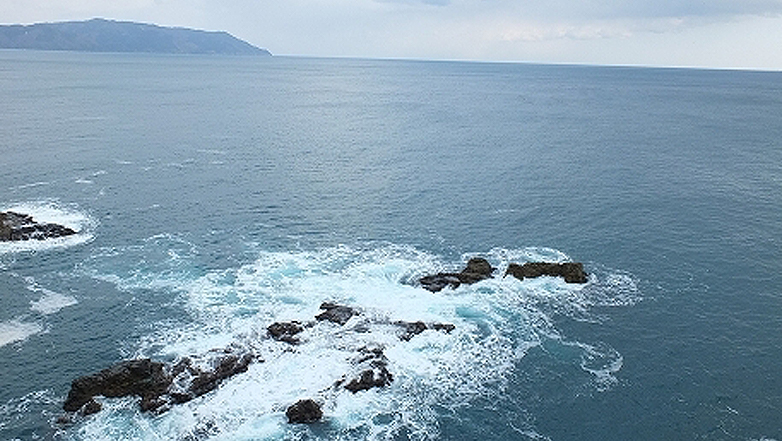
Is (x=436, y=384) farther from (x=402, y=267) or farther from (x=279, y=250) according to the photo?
(x=279, y=250)

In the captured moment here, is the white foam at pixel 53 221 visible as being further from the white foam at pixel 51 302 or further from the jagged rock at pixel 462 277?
the jagged rock at pixel 462 277

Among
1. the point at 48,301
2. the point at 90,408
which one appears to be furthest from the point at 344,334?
the point at 48,301

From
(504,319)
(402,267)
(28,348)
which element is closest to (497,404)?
(504,319)

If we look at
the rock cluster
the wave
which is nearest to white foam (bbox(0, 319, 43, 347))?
the wave

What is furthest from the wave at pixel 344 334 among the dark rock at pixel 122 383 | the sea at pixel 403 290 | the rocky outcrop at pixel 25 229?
the rocky outcrop at pixel 25 229

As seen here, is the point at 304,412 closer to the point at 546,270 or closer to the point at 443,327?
the point at 443,327

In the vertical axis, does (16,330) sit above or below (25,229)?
below
